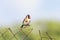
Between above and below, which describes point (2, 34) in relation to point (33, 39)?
above

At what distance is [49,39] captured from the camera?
1.14 meters

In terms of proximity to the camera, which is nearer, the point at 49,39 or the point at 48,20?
the point at 49,39

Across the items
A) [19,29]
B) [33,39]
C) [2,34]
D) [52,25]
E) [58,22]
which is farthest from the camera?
Answer: [52,25]

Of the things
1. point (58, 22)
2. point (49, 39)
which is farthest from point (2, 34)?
point (58, 22)

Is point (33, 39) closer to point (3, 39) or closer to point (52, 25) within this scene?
point (3, 39)

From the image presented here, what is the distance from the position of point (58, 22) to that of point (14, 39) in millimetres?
1546

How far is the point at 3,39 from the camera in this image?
1178 millimetres

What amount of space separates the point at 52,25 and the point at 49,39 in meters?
1.71

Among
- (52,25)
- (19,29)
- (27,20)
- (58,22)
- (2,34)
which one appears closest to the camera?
(2,34)

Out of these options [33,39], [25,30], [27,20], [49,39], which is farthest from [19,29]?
[33,39]

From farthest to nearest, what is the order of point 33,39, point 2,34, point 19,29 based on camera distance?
point 33,39, point 19,29, point 2,34

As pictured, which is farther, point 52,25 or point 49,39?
point 52,25

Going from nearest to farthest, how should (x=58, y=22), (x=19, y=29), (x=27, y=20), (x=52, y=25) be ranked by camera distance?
(x=19, y=29) → (x=27, y=20) → (x=58, y=22) → (x=52, y=25)

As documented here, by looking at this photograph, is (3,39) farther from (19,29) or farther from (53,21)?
(53,21)
